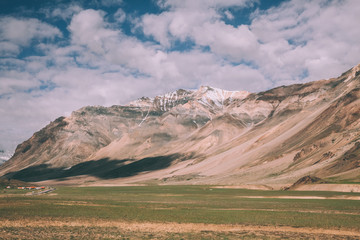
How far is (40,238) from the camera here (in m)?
25.2

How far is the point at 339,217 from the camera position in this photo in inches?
1533

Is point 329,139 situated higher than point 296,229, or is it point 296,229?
point 329,139

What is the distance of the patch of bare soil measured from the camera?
27.3 meters

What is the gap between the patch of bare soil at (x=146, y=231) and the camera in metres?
27.3

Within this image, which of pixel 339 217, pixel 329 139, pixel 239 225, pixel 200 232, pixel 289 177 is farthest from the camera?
pixel 329 139

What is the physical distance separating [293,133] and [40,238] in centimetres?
17229

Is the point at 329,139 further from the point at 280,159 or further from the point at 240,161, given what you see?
the point at 240,161

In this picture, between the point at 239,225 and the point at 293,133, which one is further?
the point at 293,133

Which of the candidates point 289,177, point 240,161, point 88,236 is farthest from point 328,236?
point 240,161

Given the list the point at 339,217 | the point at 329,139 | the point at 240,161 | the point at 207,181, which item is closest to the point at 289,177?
the point at 329,139

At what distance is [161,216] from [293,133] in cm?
15548

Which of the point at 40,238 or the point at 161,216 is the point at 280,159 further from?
the point at 40,238

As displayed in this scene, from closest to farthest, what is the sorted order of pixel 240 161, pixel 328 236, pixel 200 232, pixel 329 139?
pixel 328 236 → pixel 200 232 → pixel 329 139 → pixel 240 161

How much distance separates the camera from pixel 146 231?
1184 inches
